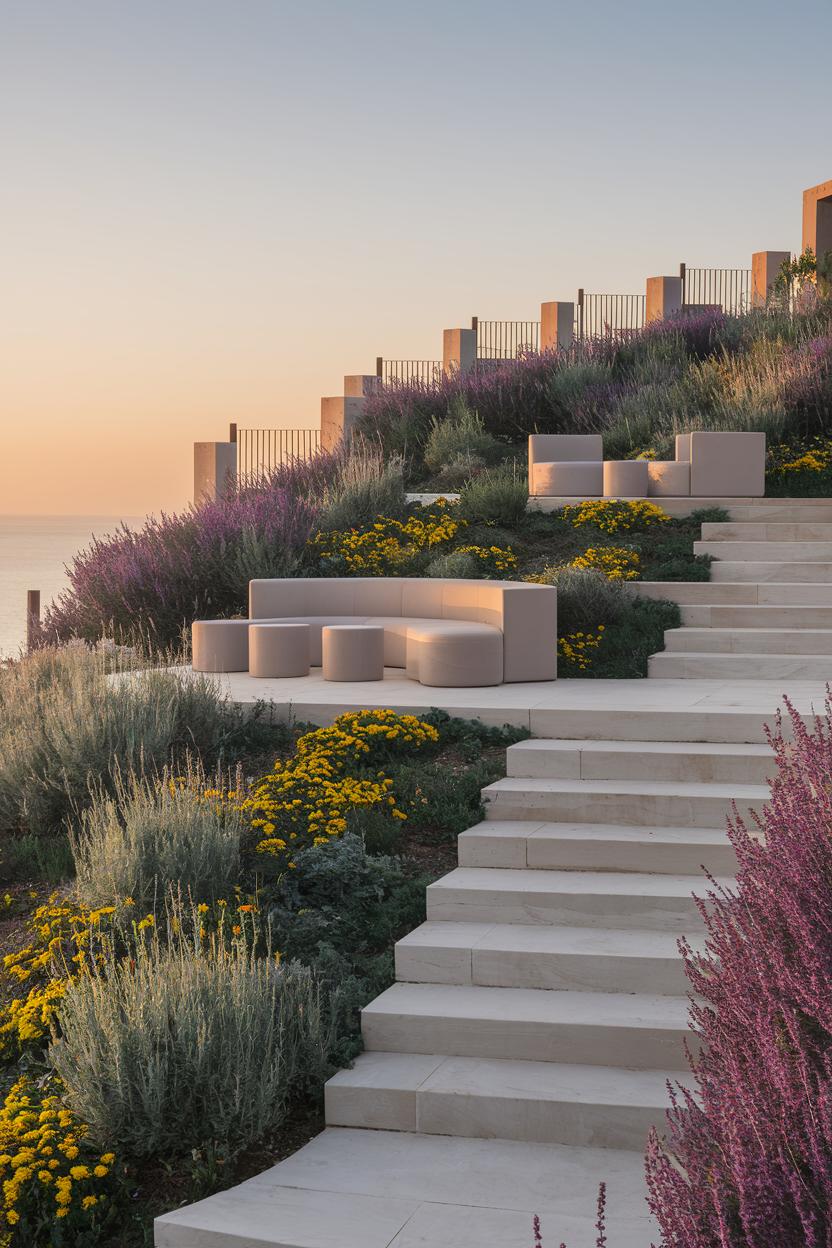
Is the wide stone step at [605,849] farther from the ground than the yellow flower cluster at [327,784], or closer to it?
closer to it

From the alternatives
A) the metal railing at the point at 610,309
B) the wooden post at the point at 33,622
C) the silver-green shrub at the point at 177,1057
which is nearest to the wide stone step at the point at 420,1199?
the silver-green shrub at the point at 177,1057

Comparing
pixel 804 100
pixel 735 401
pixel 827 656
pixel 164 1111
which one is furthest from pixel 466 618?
pixel 804 100

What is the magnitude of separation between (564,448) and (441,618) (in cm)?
478

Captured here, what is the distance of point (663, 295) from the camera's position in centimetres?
2402

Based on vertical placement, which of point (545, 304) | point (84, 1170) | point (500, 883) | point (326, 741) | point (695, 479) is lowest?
point (84, 1170)

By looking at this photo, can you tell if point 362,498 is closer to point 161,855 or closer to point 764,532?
point 764,532

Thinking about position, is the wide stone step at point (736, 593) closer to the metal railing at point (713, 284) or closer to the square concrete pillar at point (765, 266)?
the square concrete pillar at point (765, 266)

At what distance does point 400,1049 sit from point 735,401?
431 inches

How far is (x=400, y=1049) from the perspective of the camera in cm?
443

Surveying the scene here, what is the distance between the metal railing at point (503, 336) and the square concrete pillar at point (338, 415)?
5.81m

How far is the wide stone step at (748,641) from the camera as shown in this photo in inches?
348

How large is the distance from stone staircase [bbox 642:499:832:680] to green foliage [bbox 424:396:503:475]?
394cm

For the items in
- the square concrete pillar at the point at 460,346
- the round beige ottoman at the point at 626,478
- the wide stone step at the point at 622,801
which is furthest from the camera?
the square concrete pillar at the point at 460,346

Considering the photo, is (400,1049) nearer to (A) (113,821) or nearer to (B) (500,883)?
(B) (500,883)
